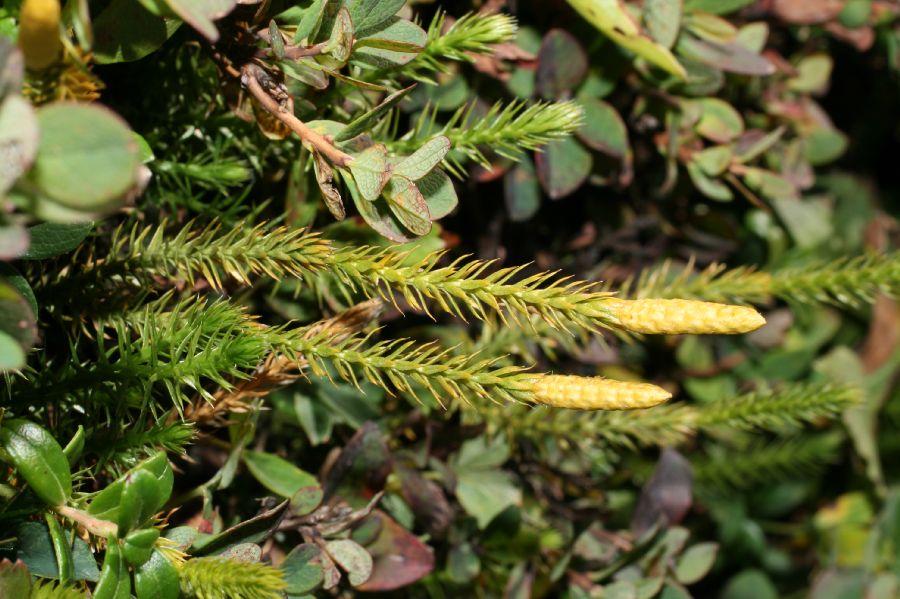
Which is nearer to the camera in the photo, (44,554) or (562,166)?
(44,554)

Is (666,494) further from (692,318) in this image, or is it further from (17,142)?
(17,142)

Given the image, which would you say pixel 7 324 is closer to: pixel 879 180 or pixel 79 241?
pixel 79 241

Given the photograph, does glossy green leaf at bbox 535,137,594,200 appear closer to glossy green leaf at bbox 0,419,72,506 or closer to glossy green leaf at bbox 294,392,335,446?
glossy green leaf at bbox 294,392,335,446

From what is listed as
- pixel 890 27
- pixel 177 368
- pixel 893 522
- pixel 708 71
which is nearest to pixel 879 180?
pixel 890 27

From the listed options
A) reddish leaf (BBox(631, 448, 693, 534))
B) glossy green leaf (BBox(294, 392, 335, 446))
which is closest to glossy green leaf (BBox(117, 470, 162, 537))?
glossy green leaf (BBox(294, 392, 335, 446))

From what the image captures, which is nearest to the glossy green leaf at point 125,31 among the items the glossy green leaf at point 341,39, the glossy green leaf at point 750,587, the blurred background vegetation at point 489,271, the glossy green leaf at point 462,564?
the blurred background vegetation at point 489,271

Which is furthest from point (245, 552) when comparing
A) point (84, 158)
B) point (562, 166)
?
point (562, 166)
